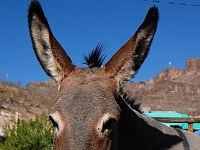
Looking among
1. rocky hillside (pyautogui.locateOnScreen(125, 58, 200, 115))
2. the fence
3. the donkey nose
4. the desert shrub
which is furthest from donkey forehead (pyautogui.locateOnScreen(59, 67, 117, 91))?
rocky hillside (pyautogui.locateOnScreen(125, 58, 200, 115))

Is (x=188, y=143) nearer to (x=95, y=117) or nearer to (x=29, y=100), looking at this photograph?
(x=95, y=117)

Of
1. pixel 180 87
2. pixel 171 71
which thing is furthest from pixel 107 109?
pixel 171 71

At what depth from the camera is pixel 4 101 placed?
1368 inches

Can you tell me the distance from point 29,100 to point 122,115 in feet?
112

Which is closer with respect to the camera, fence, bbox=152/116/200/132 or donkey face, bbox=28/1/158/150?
donkey face, bbox=28/1/158/150

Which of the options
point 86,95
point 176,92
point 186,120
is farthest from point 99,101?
point 176,92

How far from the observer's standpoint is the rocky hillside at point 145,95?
30484mm

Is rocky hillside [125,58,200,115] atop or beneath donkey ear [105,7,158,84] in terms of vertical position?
atop

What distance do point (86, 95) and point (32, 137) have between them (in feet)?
35.6

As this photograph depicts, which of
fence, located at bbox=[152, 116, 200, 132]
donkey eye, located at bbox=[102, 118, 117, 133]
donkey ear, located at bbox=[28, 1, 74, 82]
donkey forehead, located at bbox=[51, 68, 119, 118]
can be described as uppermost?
donkey ear, located at bbox=[28, 1, 74, 82]

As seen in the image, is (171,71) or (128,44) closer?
(128,44)

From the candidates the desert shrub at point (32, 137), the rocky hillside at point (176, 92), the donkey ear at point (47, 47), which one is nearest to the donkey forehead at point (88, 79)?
the donkey ear at point (47, 47)

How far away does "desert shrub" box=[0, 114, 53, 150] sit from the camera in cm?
1403

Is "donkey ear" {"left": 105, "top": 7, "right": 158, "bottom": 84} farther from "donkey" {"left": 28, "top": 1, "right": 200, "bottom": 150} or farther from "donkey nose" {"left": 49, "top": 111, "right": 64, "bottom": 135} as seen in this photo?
"donkey nose" {"left": 49, "top": 111, "right": 64, "bottom": 135}
